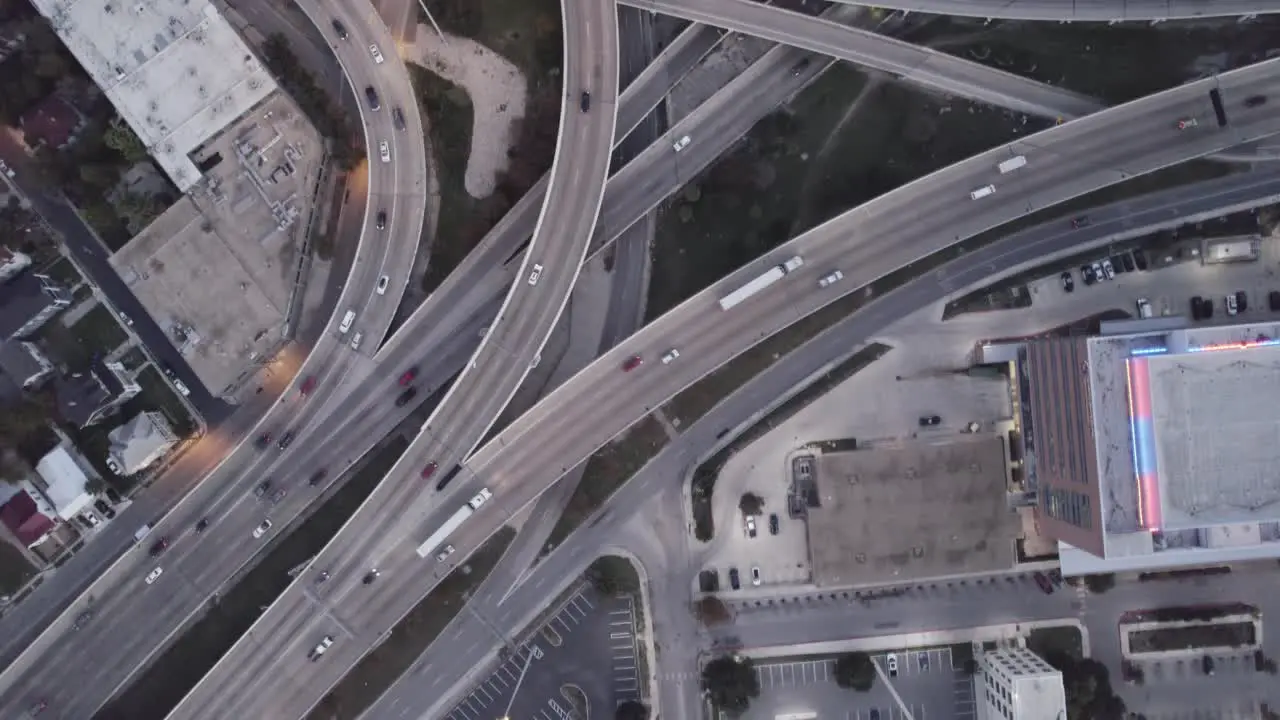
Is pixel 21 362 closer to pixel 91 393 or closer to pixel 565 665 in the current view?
pixel 91 393

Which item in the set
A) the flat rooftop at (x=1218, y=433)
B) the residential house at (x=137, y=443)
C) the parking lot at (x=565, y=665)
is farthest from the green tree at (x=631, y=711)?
the residential house at (x=137, y=443)

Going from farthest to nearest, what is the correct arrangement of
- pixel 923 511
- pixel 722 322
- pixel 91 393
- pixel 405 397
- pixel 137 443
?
pixel 405 397 → pixel 91 393 → pixel 923 511 → pixel 137 443 → pixel 722 322

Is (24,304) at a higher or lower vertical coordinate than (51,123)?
lower

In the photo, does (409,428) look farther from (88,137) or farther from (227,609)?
(88,137)

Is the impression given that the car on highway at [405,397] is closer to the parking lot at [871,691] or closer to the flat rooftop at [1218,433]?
the parking lot at [871,691]

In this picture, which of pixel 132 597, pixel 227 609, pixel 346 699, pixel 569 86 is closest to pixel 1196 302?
pixel 569 86

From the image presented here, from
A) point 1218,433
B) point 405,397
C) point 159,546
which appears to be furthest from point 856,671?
point 159,546
